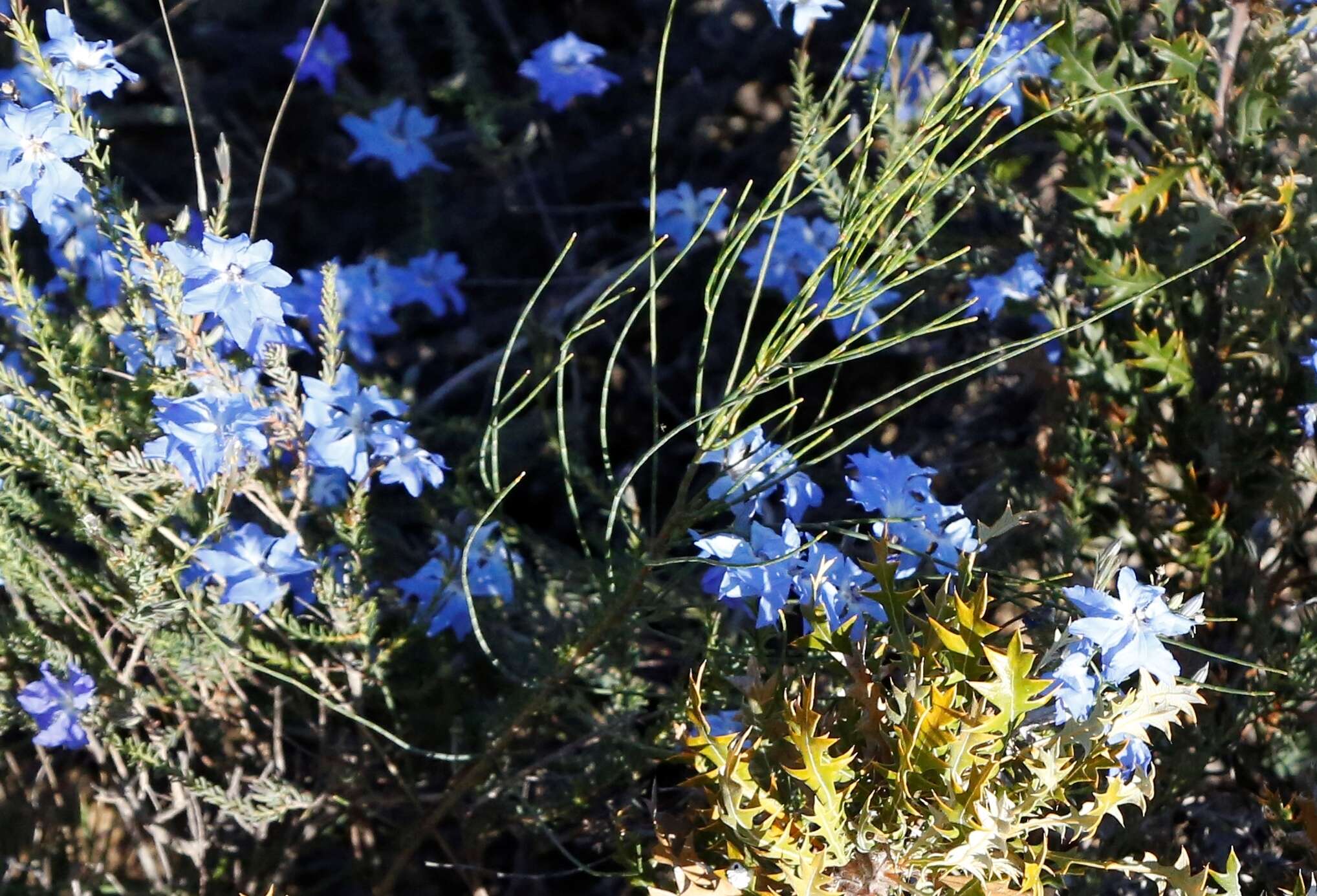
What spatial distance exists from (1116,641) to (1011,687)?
0.12 meters

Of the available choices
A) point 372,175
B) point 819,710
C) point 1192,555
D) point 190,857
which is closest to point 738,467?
point 819,710

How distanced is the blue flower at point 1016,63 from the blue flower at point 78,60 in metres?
1.16

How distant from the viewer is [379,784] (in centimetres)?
180

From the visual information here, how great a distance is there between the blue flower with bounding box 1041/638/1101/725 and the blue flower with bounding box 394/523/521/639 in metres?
0.75

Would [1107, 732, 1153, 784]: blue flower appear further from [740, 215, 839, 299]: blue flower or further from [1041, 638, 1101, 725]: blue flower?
[740, 215, 839, 299]: blue flower

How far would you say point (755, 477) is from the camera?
1.35 meters

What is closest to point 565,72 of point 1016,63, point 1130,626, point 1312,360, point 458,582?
point 1016,63

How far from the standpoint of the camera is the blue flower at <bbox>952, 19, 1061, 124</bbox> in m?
1.82

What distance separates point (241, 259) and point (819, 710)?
2.57 feet

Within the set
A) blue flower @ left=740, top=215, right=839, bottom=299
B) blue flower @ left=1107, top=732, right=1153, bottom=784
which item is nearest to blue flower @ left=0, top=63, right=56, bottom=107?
blue flower @ left=740, top=215, right=839, bottom=299

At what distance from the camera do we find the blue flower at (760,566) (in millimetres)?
1220

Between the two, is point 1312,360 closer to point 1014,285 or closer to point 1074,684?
point 1014,285

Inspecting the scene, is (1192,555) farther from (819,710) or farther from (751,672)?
(751,672)

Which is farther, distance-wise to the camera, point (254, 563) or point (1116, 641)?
point (254, 563)
